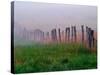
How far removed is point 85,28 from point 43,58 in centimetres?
49

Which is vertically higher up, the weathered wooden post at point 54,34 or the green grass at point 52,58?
the weathered wooden post at point 54,34

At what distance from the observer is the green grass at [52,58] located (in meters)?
1.77

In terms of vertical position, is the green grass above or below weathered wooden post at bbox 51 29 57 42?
below

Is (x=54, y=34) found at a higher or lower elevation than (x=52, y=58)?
higher

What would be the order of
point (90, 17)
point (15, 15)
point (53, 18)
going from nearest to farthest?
point (15, 15) → point (53, 18) → point (90, 17)

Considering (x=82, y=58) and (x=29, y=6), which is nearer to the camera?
(x=29, y=6)

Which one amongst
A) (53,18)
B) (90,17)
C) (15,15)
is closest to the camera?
(15,15)

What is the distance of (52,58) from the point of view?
1873mm

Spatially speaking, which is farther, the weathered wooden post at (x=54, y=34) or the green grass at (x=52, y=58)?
the weathered wooden post at (x=54, y=34)

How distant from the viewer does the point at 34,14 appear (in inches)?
71.9

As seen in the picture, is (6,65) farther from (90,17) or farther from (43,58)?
(90,17)

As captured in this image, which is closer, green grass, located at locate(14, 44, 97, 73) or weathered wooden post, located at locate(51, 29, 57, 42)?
green grass, located at locate(14, 44, 97, 73)

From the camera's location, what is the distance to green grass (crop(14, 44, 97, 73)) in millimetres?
1771

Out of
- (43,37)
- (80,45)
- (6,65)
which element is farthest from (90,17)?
(6,65)
